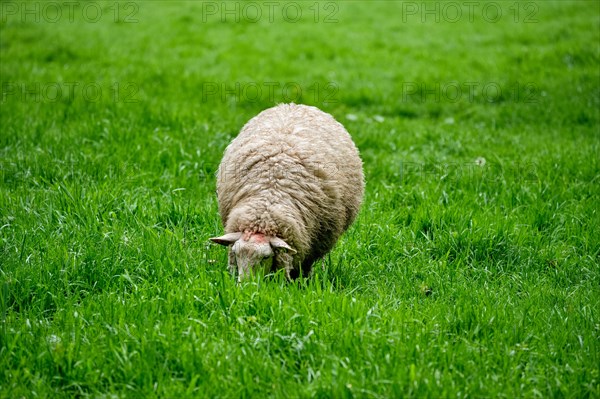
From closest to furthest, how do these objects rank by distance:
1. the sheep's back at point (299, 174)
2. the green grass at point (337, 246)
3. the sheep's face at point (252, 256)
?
the green grass at point (337, 246)
the sheep's face at point (252, 256)
the sheep's back at point (299, 174)

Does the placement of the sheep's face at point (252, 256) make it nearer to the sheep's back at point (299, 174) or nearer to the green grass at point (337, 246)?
the green grass at point (337, 246)

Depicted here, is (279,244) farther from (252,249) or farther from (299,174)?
(299,174)

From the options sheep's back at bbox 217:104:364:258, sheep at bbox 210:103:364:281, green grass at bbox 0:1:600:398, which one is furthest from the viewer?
sheep's back at bbox 217:104:364:258

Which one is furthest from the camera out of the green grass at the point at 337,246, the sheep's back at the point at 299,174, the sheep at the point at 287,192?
the sheep's back at the point at 299,174

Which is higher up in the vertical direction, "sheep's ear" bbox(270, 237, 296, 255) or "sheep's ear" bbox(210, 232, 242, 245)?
"sheep's ear" bbox(210, 232, 242, 245)

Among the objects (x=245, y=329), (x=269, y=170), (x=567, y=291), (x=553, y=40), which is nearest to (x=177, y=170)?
(x=269, y=170)

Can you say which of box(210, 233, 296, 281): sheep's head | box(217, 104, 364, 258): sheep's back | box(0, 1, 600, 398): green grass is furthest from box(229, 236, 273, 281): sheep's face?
box(217, 104, 364, 258): sheep's back

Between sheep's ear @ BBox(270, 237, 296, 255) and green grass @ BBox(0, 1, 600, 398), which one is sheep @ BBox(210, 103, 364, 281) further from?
green grass @ BBox(0, 1, 600, 398)

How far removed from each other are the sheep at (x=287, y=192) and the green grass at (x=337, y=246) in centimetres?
24

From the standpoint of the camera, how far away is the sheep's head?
421 cm

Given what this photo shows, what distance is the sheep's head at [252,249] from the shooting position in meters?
4.21

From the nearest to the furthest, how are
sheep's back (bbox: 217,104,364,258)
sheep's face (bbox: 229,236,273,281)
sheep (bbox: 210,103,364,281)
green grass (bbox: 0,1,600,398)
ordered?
green grass (bbox: 0,1,600,398), sheep's face (bbox: 229,236,273,281), sheep (bbox: 210,103,364,281), sheep's back (bbox: 217,104,364,258)

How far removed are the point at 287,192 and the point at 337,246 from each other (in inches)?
37.2

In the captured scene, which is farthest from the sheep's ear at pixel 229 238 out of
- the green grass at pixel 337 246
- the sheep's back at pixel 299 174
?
the sheep's back at pixel 299 174
